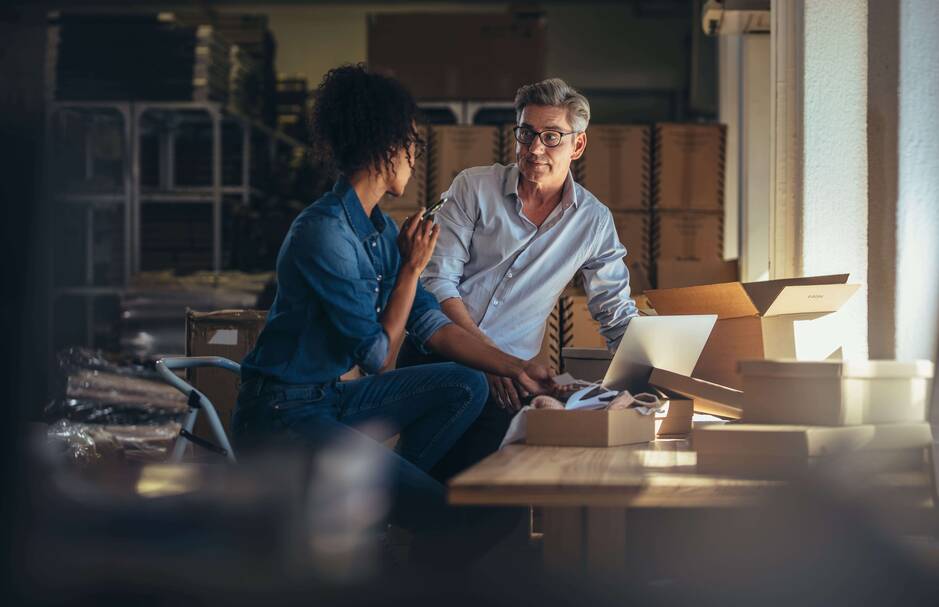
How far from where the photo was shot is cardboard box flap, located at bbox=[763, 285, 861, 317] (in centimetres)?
274

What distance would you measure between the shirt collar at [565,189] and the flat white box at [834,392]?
1.33 m

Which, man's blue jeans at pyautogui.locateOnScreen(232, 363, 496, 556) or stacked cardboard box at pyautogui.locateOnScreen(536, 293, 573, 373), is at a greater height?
stacked cardboard box at pyautogui.locateOnScreen(536, 293, 573, 373)

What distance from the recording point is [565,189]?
10.5ft

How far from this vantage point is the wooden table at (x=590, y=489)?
152 cm

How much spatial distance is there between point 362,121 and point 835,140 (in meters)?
1.65

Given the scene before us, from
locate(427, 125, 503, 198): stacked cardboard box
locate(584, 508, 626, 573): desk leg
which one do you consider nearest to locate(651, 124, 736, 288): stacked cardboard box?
locate(427, 125, 503, 198): stacked cardboard box

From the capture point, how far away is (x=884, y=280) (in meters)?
2.76

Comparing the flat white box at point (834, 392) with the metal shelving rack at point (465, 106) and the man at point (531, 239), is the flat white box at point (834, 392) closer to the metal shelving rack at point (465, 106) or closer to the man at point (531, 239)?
the man at point (531, 239)

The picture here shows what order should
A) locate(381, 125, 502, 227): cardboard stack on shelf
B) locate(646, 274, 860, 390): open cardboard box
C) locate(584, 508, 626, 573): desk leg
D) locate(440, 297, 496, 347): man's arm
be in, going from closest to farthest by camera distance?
1. locate(584, 508, 626, 573): desk leg
2. locate(646, 274, 860, 390): open cardboard box
3. locate(440, 297, 496, 347): man's arm
4. locate(381, 125, 502, 227): cardboard stack on shelf

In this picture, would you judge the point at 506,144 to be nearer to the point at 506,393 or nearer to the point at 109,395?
the point at 109,395

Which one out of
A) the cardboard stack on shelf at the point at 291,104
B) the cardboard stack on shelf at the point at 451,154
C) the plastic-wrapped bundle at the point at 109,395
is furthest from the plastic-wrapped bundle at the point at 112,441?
the cardboard stack on shelf at the point at 291,104

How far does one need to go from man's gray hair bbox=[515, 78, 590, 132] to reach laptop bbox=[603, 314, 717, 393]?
852 mm

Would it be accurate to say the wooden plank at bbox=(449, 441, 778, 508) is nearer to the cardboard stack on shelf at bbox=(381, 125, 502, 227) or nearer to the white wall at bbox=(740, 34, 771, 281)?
the white wall at bbox=(740, 34, 771, 281)

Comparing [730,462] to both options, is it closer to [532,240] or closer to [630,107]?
[532,240]
